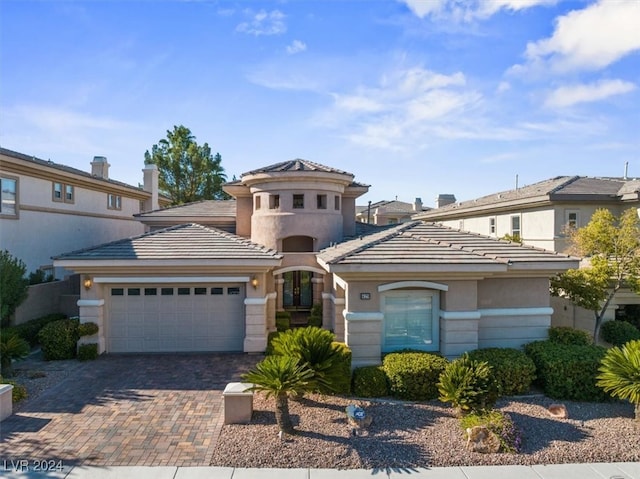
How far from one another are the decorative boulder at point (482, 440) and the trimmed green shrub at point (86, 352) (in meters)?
11.0

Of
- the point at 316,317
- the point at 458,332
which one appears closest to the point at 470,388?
the point at 458,332

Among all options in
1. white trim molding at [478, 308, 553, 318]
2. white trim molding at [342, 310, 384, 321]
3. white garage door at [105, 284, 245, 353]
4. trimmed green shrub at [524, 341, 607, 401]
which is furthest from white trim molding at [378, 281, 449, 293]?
white garage door at [105, 284, 245, 353]

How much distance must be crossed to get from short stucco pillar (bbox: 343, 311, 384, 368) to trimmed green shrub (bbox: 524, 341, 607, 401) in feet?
13.3

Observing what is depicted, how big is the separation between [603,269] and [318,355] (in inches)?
411

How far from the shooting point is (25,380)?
10.7 meters

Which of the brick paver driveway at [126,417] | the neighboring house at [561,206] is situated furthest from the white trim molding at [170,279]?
the neighboring house at [561,206]

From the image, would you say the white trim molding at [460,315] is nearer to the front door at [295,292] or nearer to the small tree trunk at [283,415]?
the small tree trunk at [283,415]

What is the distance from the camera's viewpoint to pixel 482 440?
24.2ft

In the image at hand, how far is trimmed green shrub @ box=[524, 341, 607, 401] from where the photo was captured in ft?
31.2

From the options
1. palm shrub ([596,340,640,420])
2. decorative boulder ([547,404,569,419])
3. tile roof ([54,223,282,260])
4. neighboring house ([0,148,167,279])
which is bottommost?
decorative boulder ([547,404,569,419])

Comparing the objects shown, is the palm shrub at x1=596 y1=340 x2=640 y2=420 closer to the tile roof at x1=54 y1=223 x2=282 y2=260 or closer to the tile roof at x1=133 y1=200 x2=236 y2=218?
the tile roof at x1=54 y1=223 x2=282 y2=260

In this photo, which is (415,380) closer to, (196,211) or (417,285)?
(417,285)

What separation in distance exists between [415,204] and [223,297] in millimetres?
35202

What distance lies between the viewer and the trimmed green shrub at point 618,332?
45.9 feet
